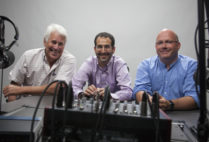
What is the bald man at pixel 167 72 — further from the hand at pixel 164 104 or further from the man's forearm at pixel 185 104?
the hand at pixel 164 104

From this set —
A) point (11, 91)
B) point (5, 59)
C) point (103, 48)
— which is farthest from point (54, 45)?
point (5, 59)

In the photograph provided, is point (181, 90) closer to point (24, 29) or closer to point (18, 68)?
point (18, 68)

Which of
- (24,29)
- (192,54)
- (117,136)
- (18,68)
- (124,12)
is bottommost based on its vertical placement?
(117,136)

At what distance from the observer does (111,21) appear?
2.74 metres

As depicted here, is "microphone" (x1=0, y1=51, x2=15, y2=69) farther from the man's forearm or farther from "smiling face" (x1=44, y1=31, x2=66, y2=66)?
the man's forearm

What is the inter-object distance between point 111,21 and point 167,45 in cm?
129

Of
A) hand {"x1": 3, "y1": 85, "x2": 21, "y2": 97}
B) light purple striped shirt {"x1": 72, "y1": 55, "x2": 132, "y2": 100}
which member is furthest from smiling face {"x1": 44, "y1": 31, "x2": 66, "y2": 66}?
hand {"x1": 3, "y1": 85, "x2": 21, "y2": 97}

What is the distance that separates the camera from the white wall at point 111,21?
8.66 ft

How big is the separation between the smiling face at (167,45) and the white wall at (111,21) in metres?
1.02

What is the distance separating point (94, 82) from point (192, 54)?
63.4 inches

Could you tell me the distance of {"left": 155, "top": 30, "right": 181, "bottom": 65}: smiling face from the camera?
5.44ft

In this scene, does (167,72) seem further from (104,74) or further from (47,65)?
(47,65)

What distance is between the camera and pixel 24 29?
9.34 ft

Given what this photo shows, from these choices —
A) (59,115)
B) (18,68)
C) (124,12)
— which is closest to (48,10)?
→ (124,12)
